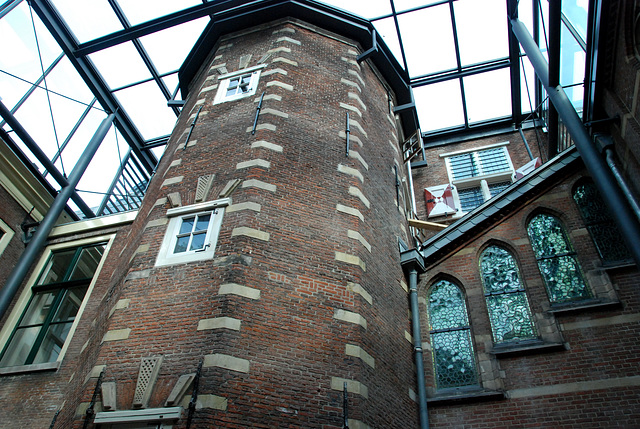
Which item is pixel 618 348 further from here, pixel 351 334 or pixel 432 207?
pixel 432 207

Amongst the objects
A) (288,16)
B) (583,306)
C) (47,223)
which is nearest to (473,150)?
(288,16)

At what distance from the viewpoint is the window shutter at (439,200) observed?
15.8 meters

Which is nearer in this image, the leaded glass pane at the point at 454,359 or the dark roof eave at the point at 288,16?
the leaded glass pane at the point at 454,359

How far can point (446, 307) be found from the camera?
9.57m

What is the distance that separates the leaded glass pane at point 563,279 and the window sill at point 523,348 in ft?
3.58

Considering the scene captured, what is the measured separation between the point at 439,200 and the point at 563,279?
24.2 ft

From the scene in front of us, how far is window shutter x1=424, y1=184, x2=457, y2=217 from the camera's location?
51.9 feet

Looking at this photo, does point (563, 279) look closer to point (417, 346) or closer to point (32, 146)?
point (417, 346)

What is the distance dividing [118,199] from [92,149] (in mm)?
3224

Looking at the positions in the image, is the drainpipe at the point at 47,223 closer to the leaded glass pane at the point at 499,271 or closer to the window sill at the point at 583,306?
the leaded glass pane at the point at 499,271

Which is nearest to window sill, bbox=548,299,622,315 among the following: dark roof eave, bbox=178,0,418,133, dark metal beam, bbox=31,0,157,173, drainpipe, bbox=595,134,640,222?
drainpipe, bbox=595,134,640,222

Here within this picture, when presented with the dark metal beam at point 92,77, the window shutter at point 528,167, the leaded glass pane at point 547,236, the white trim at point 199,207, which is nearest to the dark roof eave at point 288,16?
the dark metal beam at point 92,77

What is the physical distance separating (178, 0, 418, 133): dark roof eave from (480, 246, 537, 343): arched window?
6.72 meters

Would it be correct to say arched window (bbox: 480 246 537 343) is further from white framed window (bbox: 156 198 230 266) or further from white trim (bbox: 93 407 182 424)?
white trim (bbox: 93 407 182 424)
